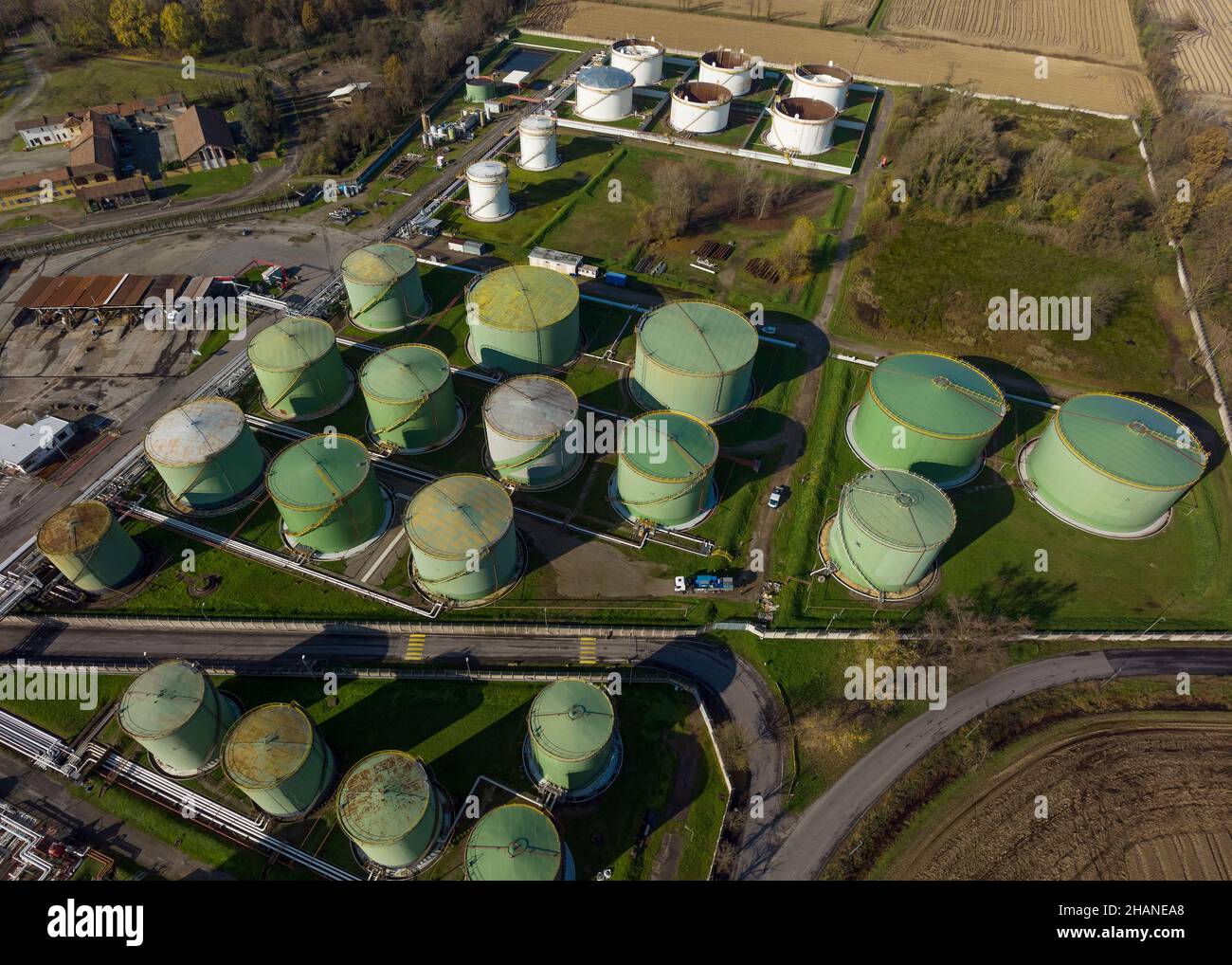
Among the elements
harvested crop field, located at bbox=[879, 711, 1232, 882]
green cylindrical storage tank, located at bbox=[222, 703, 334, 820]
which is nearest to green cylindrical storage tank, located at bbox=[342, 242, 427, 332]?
green cylindrical storage tank, located at bbox=[222, 703, 334, 820]

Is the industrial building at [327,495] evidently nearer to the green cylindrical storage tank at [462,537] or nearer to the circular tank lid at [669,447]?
the green cylindrical storage tank at [462,537]

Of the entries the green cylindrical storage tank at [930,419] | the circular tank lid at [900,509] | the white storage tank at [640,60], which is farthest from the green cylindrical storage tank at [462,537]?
the white storage tank at [640,60]

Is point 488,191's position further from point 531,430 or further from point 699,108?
point 531,430

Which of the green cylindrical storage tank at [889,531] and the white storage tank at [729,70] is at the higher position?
the white storage tank at [729,70]

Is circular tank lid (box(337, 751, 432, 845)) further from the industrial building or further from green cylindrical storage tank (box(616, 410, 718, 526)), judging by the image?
green cylindrical storage tank (box(616, 410, 718, 526))

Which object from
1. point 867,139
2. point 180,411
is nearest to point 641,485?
point 180,411

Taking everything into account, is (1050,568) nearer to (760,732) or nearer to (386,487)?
(760,732)

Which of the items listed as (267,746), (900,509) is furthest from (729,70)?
(267,746)

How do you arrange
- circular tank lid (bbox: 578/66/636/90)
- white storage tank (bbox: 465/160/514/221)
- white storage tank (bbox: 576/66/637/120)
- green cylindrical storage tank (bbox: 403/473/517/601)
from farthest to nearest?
white storage tank (bbox: 576/66/637/120), circular tank lid (bbox: 578/66/636/90), white storage tank (bbox: 465/160/514/221), green cylindrical storage tank (bbox: 403/473/517/601)
